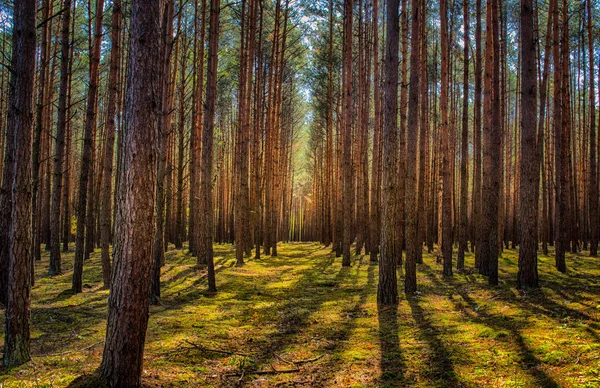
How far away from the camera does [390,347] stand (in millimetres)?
4746

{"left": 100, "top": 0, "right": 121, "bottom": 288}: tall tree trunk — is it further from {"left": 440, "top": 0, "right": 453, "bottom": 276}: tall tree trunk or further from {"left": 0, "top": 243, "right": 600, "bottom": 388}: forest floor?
{"left": 440, "top": 0, "right": 453, "bottom": 276}: tall tree trunk

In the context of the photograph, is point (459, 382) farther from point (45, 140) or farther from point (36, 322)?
point (45, 140)

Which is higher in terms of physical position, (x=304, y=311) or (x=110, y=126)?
(x=110, y=126)

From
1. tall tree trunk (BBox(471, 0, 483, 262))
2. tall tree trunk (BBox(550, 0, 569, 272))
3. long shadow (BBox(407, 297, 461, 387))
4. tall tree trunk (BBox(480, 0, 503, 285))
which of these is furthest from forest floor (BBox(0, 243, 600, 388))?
tall tree trunk (BBox(471, 0, 483, 262))

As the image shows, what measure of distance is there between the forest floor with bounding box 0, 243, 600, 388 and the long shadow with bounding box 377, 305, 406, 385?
0.05 feet

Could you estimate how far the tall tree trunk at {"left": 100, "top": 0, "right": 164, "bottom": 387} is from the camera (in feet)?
10.7

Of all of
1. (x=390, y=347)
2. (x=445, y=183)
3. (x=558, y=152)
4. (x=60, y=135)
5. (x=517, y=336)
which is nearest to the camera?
(x=517, y=336)

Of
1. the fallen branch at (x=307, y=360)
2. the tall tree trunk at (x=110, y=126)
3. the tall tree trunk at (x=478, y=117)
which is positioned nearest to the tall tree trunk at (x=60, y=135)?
the tall tree trunk at (x=110, y=126)

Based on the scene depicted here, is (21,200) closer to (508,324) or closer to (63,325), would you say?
(63,325)

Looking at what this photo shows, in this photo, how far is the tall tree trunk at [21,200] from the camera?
3.78 meters

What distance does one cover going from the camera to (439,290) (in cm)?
812

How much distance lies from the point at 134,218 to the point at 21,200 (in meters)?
1.44

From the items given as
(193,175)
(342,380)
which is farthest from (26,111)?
(193,175)

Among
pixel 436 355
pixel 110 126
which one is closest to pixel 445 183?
pixel 436 355
